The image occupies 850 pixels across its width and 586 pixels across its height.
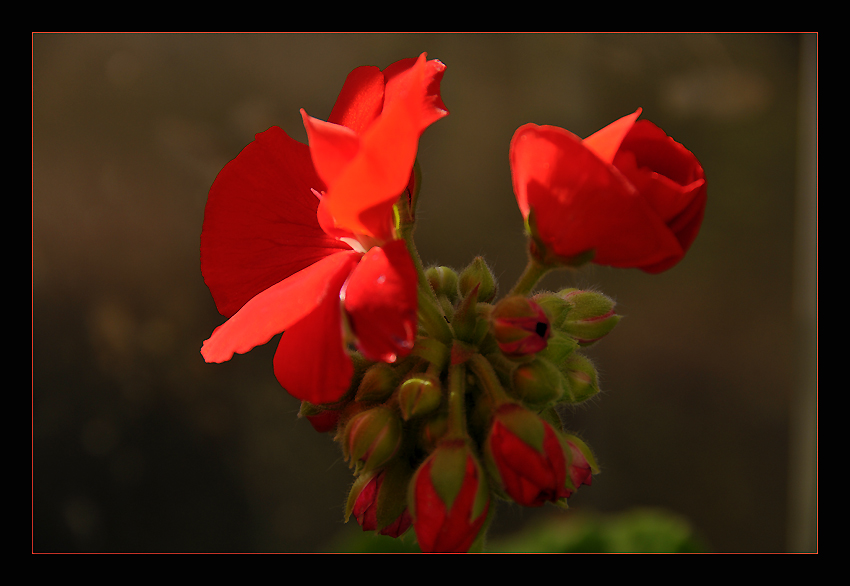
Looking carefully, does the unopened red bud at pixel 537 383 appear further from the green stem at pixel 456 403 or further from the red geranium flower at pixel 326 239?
the red geranium flower at pixel 326 239

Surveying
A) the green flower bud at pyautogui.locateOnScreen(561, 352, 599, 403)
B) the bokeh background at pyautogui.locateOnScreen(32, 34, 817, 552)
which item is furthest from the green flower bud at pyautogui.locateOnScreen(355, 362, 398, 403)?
the bokeh background at pyautogui.locateOnScreen(32, 34, 817, 552)

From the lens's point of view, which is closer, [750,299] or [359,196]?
[359,196]

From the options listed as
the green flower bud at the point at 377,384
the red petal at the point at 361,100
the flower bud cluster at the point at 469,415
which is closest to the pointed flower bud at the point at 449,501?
the flower bud cluster at the point at 469,415

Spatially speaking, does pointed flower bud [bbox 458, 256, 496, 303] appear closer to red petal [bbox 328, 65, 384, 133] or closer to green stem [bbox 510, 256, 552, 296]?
green stem [bbox 510, 256, 552, 296]

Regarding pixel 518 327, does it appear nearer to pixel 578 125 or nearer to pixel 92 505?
pixel 578 125

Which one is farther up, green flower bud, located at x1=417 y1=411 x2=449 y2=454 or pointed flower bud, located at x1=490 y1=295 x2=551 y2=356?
pointed flower bud, located at x1=490 y1=295 x2=551 y2=356

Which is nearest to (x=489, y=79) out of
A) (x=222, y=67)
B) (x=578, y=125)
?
(x=578, y=125)
